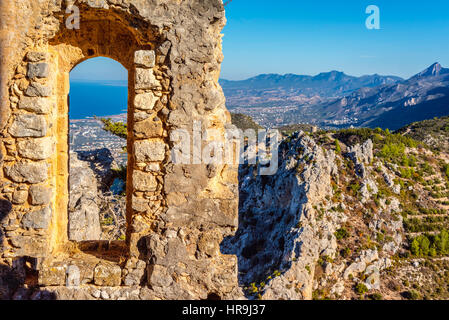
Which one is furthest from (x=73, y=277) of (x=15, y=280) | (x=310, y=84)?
(x=310, y=84)

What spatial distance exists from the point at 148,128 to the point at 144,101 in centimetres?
29

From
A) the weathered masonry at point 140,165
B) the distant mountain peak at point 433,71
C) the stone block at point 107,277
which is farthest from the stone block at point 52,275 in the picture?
the distant mountain peak at point 433,71

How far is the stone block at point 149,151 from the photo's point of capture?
12.5 feet

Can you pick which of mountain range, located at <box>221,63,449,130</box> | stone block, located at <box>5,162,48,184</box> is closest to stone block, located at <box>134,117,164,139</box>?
stone block, located at <box>5,162,48,184</box>

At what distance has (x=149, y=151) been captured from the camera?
3.81 metres

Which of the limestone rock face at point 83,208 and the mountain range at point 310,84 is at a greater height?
the mountain range at point 310,84

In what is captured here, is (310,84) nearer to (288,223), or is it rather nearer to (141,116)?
(288,223)

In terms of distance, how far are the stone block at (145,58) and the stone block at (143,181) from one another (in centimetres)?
116

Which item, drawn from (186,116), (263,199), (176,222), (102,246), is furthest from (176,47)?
(263,199)

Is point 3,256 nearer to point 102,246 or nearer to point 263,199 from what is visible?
point 102,246

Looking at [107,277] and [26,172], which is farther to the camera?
[107,277]

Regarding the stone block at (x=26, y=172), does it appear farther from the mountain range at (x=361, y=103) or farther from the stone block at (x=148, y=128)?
the mountain range at (x=361, y=103)

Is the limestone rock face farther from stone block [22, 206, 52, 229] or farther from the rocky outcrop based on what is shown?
the rocky outcrop
